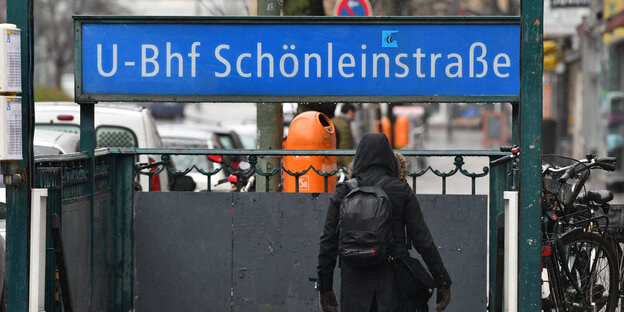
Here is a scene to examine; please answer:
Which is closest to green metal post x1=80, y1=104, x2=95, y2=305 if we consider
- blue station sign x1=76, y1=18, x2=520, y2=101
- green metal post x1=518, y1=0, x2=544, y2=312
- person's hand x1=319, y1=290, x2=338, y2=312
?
blue station sign x1=76, y1=18, x2=520, y2=101

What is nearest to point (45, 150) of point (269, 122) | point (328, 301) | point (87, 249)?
point (269, 122)

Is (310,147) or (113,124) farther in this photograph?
(113,124)

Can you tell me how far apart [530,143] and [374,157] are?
840 millimetres

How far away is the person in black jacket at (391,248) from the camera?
5.39 meters

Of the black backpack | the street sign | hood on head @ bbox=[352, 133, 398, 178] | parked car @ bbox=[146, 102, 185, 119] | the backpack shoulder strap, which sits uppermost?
parked car @ bbox=[146, 102, 185, 119]

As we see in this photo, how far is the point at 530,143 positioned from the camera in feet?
16.5

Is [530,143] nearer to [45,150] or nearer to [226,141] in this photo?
[45,150]

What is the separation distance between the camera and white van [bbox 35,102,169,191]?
1116 centimetres

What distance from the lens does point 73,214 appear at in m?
6.20

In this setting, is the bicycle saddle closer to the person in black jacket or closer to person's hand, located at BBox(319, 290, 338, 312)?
the person in black jacket

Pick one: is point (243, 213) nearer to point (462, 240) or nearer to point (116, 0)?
point (462, 240)

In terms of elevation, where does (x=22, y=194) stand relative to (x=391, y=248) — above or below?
above

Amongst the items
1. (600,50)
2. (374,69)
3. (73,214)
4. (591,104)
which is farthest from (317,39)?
(591,104)

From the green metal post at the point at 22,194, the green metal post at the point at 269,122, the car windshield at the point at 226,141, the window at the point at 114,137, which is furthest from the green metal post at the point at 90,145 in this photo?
the car windshield at the point at 226,141
